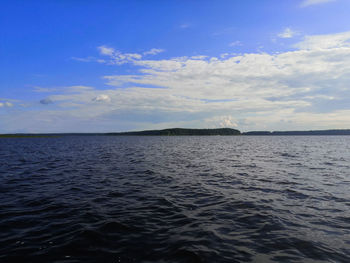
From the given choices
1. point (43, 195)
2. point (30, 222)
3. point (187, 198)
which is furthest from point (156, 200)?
point (43, 195)

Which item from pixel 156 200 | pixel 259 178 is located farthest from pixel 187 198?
pixel 259 178

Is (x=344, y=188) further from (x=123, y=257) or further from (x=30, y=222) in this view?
(x=30, y=222)

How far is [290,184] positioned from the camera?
62.7 feet

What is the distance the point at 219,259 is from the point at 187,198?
7.40 meters

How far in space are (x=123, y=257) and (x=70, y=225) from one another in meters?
4.27

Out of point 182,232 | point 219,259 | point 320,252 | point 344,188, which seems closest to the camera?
point 219,259

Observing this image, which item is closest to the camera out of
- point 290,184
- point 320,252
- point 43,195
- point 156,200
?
point 320,252

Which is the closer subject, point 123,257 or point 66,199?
point 123,257

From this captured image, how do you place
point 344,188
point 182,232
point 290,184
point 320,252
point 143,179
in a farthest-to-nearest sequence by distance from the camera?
point 143,179, point 290,184, point 344,188, point 182,232, point 320,252

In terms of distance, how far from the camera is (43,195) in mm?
15531

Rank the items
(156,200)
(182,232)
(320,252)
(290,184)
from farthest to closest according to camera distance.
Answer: (290,184)
(156,200)
(182,232)
(320,252)

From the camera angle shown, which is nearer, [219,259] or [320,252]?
[219,259]

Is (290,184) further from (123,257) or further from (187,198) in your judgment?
(123,257)

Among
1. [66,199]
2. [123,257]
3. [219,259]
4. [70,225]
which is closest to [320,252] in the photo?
[219,259]
